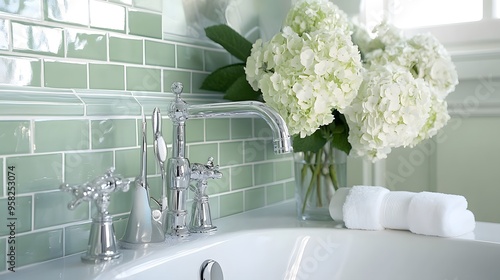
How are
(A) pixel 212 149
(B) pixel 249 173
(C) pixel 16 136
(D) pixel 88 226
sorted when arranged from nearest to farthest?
(C) pixel 16 136 < (D) pixel 88 226 < (A) pixel 212 149 < (B) pixel 249 173

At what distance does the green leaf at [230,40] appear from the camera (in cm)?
120

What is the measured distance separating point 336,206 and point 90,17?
1.86ft

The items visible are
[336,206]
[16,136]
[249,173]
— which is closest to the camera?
[16,136]

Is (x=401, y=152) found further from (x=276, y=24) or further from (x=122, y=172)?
(x=122, y=172)

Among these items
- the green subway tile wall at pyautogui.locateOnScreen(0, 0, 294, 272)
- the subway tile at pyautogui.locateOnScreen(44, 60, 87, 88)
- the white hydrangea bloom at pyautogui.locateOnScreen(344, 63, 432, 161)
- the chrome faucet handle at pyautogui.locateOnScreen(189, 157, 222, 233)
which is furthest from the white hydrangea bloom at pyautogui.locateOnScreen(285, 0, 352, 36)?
the subway tile at pyautogui.locateOnScreen(44, 60, 87, 88)

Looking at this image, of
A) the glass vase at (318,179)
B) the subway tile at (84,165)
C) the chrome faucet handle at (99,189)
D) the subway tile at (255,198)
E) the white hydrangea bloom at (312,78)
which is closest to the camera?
the chrome faucet handle at (99,189)

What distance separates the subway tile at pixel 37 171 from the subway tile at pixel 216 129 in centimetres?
38

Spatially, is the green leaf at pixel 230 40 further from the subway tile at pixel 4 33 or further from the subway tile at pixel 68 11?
the subway tile at pixel 4 33

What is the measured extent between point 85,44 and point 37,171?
0.75 ft

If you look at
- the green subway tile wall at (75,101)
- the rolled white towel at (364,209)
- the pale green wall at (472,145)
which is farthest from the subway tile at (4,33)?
the pale green wall at (472,145)

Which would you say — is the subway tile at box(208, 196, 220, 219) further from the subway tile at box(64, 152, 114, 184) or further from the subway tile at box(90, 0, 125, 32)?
the subway tile at box(90, 0, 125, 32)

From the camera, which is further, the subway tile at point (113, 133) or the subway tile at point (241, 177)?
the subway tile at point (241, 177)

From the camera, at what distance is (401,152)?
142 cm

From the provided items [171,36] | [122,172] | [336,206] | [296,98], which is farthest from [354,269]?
[171,36]
